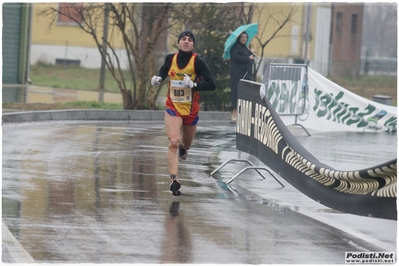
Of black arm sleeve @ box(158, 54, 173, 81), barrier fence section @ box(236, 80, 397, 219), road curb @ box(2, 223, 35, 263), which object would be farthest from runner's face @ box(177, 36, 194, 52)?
road curb @ box(2, 223, 35, 263)

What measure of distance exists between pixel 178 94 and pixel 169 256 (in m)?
3.65

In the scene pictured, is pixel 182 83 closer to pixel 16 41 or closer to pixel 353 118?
pixel 353 118

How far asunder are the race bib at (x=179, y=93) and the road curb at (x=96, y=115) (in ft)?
24.8

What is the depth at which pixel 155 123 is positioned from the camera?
19938 mm

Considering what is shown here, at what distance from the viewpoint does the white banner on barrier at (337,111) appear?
20578 mm

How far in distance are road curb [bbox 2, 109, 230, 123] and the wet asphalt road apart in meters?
4.16

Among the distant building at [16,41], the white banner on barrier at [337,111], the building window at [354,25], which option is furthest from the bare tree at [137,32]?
the building window at [354,25]

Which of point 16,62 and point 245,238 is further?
point 16,62

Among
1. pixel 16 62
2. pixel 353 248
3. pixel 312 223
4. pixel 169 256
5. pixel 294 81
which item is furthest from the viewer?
pixel 16 62

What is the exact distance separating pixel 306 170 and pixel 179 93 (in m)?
1.72

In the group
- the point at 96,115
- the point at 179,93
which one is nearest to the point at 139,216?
the point at 179,93

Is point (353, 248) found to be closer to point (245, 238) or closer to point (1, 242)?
point (245, 238)

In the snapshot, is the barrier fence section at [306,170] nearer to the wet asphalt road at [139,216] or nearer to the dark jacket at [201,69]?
the wet asphalt road at [139,216]

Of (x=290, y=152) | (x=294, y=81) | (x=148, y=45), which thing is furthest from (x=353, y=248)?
(x=148, y=45)
